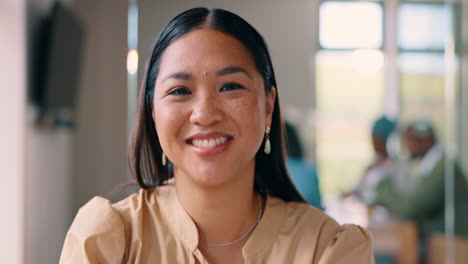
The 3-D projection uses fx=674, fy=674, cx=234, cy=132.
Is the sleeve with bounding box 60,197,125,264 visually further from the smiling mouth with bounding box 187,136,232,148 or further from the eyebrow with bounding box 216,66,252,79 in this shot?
the eyebrow with bounding box 216,66,252,79

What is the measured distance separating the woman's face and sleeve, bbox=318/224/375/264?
233 millimetres

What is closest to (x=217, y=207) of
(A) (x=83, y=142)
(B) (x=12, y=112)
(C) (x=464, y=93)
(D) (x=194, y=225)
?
(D) (x=194, y=225)

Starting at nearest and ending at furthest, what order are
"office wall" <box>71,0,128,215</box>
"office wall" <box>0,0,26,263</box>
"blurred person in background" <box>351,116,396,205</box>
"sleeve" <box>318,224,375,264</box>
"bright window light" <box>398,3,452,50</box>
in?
"sleeve" <box>318,224,375,264</box>
"office wall" <box>71,0,128,215</box>
"office wall" <box>0,0,26,263</box>
"bright window light" <box>398,3,452,50</box>
"blurred person in background" <box>351,116,396,205</box>

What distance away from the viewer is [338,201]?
3.78 meters

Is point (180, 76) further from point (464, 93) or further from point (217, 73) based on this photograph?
point (464, 93)

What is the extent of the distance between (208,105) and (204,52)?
9cm


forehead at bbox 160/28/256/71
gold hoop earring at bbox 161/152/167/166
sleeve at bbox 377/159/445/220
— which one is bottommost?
sleeve at bbox 377/159/445/220

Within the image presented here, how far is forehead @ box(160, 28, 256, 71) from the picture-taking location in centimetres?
111

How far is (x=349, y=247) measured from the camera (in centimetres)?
124

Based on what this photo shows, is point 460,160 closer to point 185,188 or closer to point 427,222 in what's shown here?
point 427,222

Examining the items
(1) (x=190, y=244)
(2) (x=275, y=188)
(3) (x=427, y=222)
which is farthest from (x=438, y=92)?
(1) (x=190, y=244)

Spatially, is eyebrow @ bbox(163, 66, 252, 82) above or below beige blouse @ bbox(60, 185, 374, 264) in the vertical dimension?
above

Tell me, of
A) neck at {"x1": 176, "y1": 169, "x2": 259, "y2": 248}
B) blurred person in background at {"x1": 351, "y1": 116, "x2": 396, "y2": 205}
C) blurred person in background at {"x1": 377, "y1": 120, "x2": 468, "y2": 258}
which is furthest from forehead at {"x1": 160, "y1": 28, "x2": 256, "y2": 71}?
blurred person in background at {"x1": 351, "y1": 116, "x2": 396, "y2": 205}

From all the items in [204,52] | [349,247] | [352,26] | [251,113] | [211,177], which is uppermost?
[352,26]
